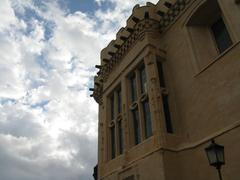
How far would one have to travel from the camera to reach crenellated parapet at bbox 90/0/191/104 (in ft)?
42.2

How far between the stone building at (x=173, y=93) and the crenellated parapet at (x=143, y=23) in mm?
48

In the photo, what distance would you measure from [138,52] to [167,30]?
1793 millimetres

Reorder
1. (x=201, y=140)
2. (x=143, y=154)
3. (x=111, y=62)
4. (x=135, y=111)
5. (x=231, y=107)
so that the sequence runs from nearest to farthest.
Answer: (x=231, y=107) → (x=201, y=140) → (x=143, y=154) → (x=135, y=111) → (x=111, y=62)

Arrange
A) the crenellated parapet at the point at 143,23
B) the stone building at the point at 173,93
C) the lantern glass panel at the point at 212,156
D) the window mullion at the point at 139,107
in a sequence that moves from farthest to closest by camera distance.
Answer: the crenellated parapet at the point at 143,23
the window mullion at the point at 139,107
the stone building at the point at 173,93
the lantern glass panel at the point at 212,156

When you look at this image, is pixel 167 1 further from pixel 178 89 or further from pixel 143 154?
pixel 143 154

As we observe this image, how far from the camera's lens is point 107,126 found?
46.6ft

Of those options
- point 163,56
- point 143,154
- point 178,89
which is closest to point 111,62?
point 163,56

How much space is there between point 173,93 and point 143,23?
3.95m

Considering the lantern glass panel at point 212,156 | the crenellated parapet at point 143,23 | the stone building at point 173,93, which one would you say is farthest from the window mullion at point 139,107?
the lantern glass panel at point 212,156

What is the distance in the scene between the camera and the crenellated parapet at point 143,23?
1286 centimetres

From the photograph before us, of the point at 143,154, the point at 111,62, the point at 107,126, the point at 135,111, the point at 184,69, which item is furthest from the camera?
the point at 111,62

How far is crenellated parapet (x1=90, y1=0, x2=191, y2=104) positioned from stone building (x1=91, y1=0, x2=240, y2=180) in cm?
5

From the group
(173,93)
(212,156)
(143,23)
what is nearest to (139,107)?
(173,93)

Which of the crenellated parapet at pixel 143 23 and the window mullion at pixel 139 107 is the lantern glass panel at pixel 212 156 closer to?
the window mullion at pixel 139 107
